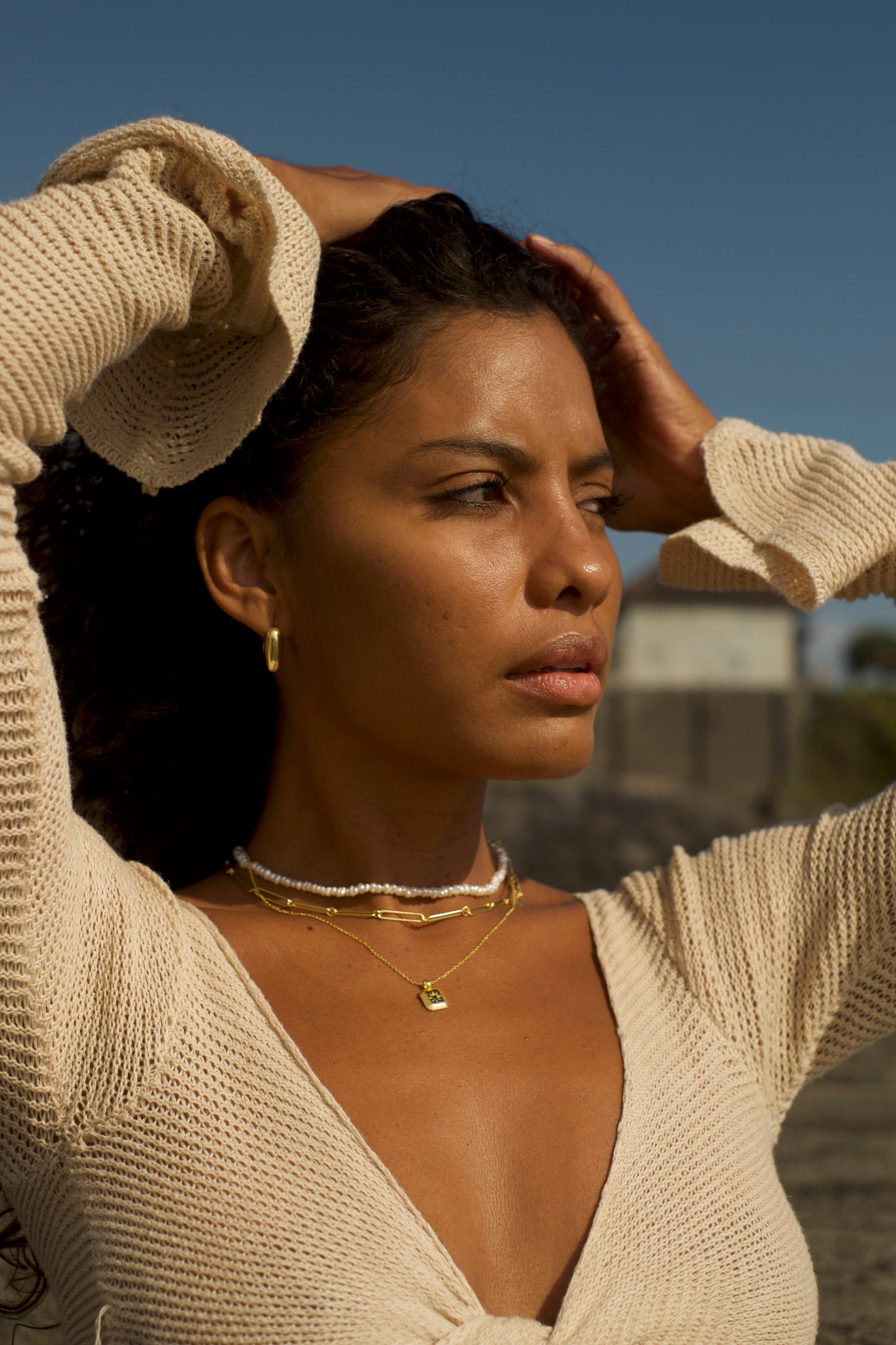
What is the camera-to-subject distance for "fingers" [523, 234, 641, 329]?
2431 millimetres

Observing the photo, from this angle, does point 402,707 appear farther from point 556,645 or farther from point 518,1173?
point 518,1173

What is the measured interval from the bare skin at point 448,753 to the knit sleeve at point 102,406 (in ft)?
0.72

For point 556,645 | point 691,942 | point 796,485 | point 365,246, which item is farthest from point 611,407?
point 691,942

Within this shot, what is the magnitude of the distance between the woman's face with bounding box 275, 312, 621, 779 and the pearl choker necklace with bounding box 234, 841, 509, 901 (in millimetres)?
238

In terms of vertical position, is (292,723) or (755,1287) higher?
(292,723)

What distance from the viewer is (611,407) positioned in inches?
102

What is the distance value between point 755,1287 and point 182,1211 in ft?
2.74

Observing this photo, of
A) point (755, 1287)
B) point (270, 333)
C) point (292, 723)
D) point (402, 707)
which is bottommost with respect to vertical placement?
point (755, 1287)

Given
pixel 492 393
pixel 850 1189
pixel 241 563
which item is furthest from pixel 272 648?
pixel 850 1189

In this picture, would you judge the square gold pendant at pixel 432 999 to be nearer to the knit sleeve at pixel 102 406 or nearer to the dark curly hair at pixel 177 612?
the knit sleeve at pixel 102 406

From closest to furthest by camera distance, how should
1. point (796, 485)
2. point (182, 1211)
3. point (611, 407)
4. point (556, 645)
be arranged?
1. point (182, 1211)
2. point (556, 645)
3. point (796, 485)
4. point (611, 407)

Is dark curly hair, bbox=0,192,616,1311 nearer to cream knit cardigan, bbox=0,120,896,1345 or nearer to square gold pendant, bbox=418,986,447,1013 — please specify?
cream knit cardigan, bbox=0,120,896,1345

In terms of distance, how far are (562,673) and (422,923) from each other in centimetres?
50

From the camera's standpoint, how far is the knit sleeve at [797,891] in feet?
6.67
